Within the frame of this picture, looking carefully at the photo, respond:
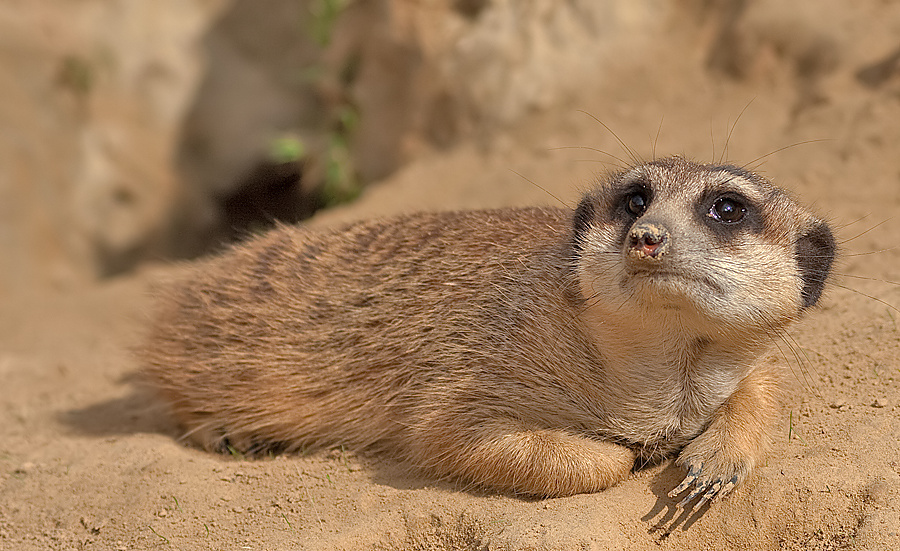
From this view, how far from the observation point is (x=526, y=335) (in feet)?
11.4

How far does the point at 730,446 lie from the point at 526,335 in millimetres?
935

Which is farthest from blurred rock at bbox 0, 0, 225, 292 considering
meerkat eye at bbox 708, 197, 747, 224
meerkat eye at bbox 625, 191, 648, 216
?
meerkat eye at bbox 708, 197, 747, 224

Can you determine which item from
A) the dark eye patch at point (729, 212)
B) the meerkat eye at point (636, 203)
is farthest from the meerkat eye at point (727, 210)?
the meerkat eye at point (636, 203)

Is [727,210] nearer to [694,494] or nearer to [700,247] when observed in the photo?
[700,247]

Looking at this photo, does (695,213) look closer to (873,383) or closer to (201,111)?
(873,383)

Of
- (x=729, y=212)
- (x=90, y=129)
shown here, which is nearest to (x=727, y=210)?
(x=729, y=212)

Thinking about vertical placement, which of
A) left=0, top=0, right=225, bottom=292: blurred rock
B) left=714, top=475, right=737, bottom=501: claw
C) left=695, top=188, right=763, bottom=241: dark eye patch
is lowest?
left=0, top=0, right=225, bottom=292: blurred rock

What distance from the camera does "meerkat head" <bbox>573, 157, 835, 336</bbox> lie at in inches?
106

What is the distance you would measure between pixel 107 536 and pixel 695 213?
8.97 ft

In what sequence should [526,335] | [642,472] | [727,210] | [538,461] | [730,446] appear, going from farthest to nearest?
[526,335]
[642,472]
[538,461]
[730,446]
[727,210]

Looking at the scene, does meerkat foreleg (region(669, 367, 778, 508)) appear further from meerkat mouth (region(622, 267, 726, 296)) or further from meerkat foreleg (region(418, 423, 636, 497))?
meerkat mouth (region(622, 267, 726, 296))

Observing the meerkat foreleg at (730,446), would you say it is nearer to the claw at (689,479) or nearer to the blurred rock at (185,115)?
the claw at (689,479)

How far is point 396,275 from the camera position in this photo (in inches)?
159

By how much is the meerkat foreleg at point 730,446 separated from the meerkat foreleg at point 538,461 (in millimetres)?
272
